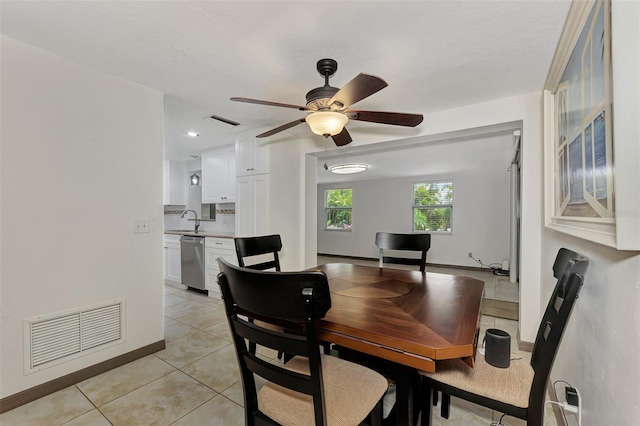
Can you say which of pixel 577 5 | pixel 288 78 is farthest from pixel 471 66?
pixel 288 78

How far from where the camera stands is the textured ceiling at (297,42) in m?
1.46

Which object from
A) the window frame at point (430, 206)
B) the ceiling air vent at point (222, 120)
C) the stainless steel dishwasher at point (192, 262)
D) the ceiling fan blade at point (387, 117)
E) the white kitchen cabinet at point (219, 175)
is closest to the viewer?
the ceiling fan blade at point (387, 117)

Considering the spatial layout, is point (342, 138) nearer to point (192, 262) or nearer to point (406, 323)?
point (406, 323)

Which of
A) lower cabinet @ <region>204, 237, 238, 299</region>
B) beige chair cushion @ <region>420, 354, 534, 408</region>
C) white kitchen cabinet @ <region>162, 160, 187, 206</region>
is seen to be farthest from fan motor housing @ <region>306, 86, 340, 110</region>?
white kitchen cabinet @ <region>162, 160, 187, 206</region>

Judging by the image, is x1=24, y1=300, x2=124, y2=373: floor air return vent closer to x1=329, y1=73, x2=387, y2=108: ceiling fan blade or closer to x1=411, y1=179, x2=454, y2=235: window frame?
x1=329, y1=73, x2=387, y2=108: ceiling fan blade

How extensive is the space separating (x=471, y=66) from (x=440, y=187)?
193 inches

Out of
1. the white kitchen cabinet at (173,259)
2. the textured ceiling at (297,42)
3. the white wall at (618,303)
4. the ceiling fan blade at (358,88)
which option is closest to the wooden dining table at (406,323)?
the white wall at (618,303)

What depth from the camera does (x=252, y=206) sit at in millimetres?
3619

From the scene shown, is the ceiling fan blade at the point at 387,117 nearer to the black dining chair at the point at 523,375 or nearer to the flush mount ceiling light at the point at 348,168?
the black dining chair at the point at 523,375

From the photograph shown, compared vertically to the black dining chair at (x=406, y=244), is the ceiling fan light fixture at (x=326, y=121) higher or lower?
higher

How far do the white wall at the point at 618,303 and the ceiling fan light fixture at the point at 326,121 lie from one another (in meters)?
1.17

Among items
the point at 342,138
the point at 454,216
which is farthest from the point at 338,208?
the point at 342,138

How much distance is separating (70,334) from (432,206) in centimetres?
660

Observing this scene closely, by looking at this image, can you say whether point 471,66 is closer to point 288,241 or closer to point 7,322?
point 288,241
